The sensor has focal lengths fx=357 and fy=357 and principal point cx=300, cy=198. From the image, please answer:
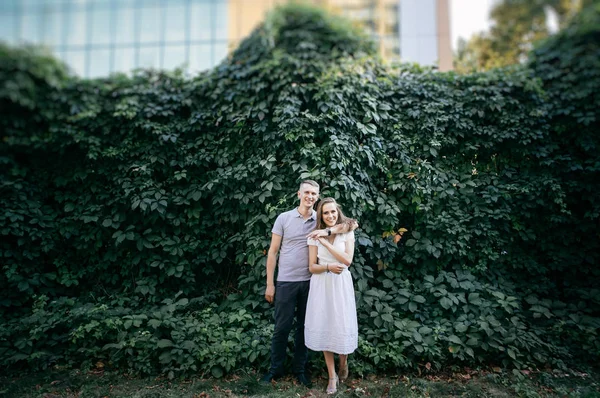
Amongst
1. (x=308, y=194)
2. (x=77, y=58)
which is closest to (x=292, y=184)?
(x=308, y=194)

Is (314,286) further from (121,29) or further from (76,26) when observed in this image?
(76,26)

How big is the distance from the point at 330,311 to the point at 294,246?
756mm

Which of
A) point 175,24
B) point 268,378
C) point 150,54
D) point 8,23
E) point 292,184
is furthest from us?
point 8,23

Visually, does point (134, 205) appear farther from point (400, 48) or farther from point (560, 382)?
point (400, 48)

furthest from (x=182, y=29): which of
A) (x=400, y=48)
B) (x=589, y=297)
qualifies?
(x=589, y=297)

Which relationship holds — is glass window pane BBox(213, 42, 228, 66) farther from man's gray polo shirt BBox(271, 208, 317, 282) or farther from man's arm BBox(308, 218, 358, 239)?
man's arm BBox(308, 218, 358, 239)

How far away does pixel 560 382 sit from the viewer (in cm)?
396

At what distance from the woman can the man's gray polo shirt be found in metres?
0.18

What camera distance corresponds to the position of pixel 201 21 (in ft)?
47.8

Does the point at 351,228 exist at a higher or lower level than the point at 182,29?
lower

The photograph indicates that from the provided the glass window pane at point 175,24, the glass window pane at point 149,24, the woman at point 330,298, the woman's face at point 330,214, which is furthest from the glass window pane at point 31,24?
the woman at point 330,298

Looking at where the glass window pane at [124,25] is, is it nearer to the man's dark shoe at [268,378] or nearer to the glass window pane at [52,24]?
the glass window pane at [52,24]

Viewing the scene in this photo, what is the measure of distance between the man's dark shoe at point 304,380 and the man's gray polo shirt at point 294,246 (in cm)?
105

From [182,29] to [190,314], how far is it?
43.5 ft
